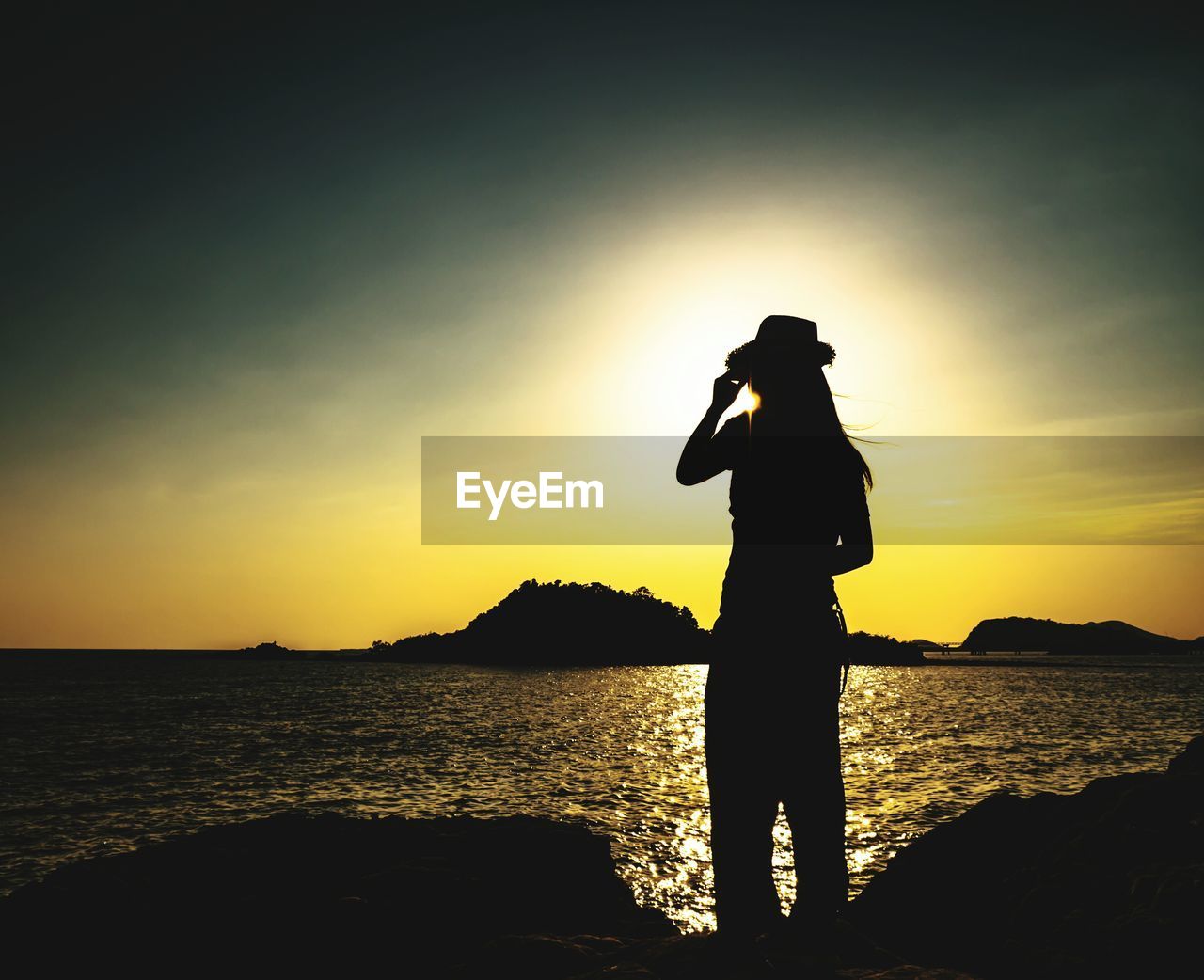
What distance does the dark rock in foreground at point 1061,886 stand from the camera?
629cm

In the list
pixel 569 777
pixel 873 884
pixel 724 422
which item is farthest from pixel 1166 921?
pixel 569 777

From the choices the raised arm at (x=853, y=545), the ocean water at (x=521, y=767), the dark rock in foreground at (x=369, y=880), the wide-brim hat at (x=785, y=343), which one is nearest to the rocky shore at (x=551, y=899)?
the dark rock in foreground at (x=369, y=880)

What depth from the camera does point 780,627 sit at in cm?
346

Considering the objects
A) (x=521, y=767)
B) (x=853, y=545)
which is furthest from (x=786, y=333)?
(x=521, y=767)

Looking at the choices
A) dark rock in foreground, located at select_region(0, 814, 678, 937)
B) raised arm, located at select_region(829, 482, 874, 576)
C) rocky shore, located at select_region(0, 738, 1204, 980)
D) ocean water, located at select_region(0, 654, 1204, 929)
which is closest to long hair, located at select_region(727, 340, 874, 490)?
raised arm, located at select_region(829, 482, 874, 576)

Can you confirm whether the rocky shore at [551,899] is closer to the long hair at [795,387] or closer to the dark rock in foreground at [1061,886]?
the dark rock in foreground at [1061,886]

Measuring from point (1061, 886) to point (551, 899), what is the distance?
544cm

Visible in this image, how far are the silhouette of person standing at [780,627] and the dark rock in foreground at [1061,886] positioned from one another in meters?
4.53

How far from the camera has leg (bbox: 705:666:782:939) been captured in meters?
3.46

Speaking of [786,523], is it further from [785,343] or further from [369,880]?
[369,880]

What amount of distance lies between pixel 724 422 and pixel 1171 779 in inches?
383

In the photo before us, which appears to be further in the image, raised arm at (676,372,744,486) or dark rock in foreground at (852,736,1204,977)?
dark rock in foreground at (852,736,1204,977)

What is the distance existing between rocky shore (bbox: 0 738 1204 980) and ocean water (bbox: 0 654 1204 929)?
4194 mm

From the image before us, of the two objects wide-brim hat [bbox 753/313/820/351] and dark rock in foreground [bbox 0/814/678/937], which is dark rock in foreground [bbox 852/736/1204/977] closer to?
dark rock in foreground [bbox 0/814/678/937]
